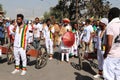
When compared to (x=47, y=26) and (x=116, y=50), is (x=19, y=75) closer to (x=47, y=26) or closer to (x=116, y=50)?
(x=47, y=26)

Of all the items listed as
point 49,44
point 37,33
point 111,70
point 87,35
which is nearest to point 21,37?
point 49,44

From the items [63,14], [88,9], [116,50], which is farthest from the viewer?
[63,14]

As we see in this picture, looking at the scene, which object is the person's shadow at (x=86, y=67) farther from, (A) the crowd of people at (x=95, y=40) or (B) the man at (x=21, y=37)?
(B) the man at (x=21, y=37)

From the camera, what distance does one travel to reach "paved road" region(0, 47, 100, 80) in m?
10.3

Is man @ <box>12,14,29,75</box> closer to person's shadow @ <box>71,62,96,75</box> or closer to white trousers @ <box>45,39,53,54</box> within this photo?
person's shadow @ <box>71,62,96,75</box>

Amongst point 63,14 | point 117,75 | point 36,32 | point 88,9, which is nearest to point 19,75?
point 117,75

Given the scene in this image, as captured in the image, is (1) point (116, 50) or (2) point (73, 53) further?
(2) point (73, 53)

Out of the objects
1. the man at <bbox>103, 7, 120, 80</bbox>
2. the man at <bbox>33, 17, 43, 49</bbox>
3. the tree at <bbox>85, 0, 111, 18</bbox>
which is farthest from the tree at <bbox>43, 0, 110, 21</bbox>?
the man at <bbox>103, 7, 120, 80</bbox>

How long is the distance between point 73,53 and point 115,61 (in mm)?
7805

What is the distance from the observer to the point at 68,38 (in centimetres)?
1288

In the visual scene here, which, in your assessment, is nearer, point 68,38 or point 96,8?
point 68,38

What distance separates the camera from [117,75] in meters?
6.89

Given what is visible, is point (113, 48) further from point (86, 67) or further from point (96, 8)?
point (96, 8)

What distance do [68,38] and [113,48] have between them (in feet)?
20.2
